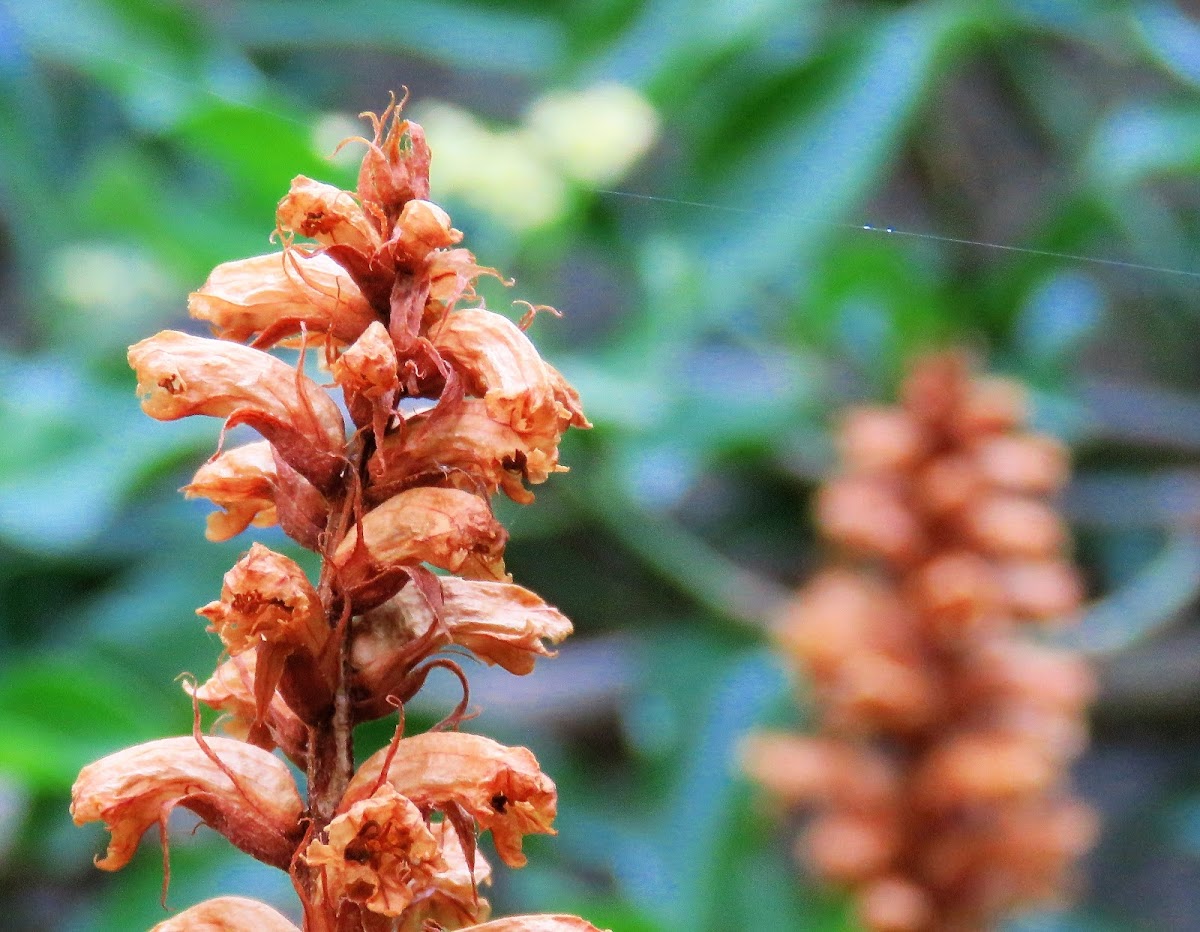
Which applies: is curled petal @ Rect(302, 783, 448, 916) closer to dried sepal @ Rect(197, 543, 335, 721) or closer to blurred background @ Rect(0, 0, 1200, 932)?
Answer: dried sepal @ Rect(197, 543, 335, 721)

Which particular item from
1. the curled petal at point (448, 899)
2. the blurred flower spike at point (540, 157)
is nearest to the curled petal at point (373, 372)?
Answer: the curled petal at point (448, 899)

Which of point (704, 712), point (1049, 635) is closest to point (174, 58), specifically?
point (704, 712)

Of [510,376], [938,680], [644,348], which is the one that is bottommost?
[510,376]

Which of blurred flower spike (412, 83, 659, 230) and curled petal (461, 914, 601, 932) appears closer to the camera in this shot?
curled petal (461, 914, 601, 932)

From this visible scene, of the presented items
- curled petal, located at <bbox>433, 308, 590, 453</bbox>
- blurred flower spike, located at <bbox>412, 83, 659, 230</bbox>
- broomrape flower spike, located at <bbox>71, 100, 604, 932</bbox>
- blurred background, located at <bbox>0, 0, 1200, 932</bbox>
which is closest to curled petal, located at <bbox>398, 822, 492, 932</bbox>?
broomrape flower spike, located at <bbox>71, 100, 604, 932</bbox>

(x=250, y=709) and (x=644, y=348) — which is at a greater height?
(x=644, y=348)

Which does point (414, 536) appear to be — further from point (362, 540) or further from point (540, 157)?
point (540, 157)

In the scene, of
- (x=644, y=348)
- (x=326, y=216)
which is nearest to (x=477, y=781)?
(x=326, y=216)

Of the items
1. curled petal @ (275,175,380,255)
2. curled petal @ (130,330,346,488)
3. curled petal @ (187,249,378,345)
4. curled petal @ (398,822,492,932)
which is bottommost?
curled petal @ (398,822,492,932)
